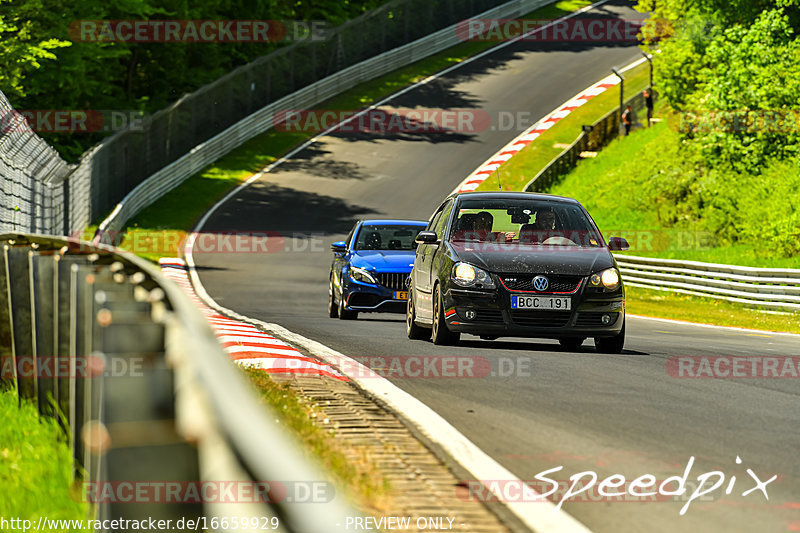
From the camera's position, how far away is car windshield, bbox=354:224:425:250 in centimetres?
1970

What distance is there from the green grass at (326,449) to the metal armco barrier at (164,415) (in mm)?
1206

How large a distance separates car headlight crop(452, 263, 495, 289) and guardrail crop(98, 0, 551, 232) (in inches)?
893

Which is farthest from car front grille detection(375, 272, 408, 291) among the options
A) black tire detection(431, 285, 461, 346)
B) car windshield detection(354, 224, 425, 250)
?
black tire detection(431, 285, 461, 346)

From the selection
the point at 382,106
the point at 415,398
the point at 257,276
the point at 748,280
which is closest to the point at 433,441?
the point at 415,398

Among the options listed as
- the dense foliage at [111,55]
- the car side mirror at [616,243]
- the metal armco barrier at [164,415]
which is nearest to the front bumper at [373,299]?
the car side mirror at [616,243]

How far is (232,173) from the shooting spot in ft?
156

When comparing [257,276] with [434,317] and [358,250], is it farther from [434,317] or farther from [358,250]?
[434,317]

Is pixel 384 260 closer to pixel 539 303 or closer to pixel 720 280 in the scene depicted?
pixel 539 303

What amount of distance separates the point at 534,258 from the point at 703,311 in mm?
13327

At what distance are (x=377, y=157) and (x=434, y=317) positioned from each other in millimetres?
36199

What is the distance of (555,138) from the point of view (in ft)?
163

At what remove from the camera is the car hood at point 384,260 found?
18656 mm

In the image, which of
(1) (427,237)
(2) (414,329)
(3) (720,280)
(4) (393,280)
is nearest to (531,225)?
(1) (427,237)

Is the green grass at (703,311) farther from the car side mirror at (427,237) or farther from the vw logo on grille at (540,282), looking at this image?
the vw logo on grille at (540,282)
